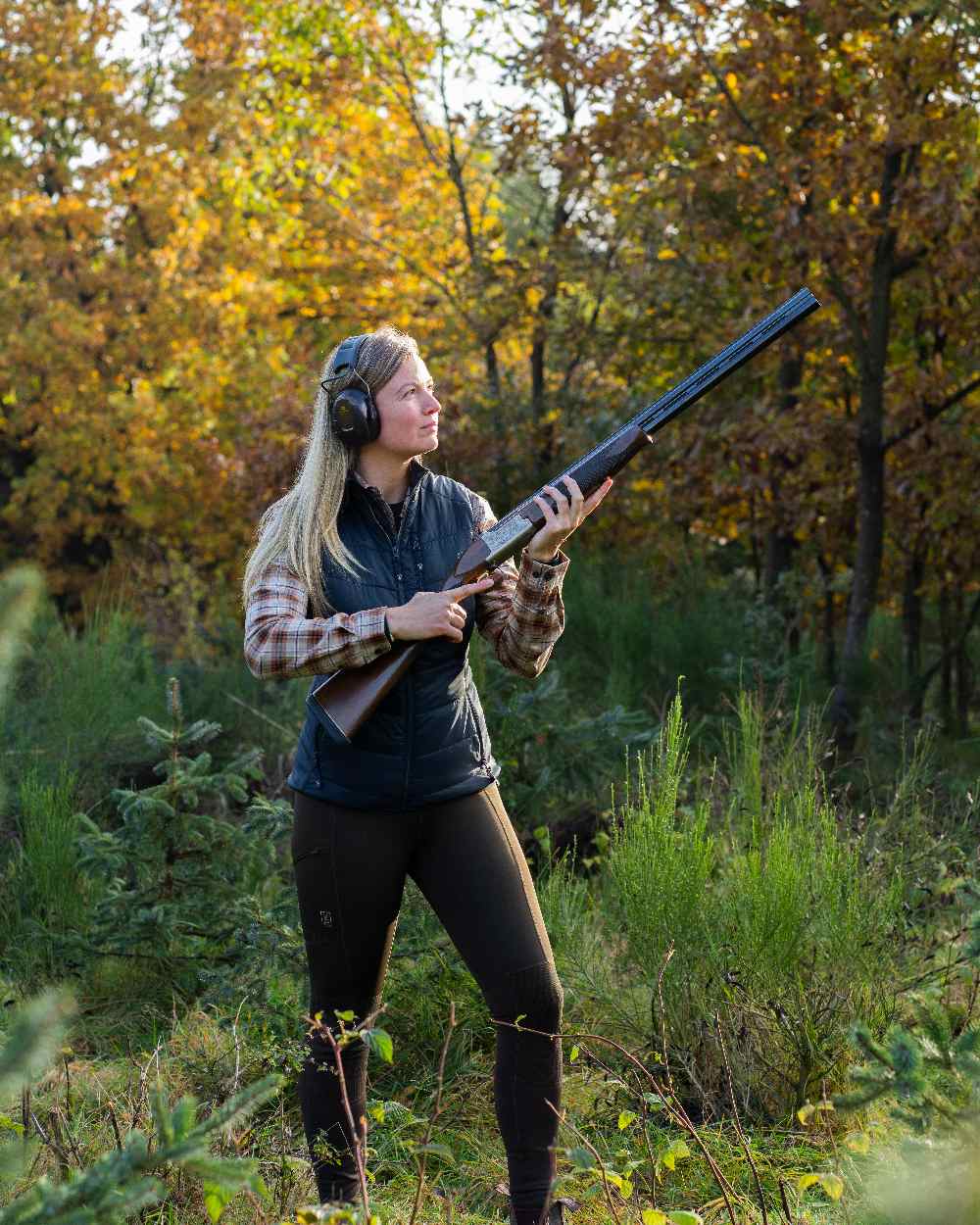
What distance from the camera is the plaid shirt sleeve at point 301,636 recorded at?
3.00 m

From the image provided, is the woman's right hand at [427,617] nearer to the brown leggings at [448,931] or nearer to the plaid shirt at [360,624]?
the plaid shirt at [360,624]

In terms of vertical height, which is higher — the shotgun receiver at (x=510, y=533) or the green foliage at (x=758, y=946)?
the shotgun receiver at (x=510, y=533)

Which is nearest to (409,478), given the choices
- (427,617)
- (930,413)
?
(427,617)

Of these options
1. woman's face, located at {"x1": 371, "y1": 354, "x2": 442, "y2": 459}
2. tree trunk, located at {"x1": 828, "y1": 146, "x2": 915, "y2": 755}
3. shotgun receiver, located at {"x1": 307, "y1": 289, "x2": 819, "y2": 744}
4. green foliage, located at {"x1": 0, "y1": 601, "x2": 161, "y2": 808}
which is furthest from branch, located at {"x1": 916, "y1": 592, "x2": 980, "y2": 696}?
woman's face, located at {"x1": 371, "y1": 354, "x2": 442, "y2": 459}

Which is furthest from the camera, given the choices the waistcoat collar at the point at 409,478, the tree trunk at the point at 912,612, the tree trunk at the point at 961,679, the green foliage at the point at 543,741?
the tree trunk at the point at 912,612

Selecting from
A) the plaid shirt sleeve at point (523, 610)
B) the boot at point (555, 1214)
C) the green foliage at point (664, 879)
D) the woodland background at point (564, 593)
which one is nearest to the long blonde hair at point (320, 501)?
the plaid shirt sleeve at point (523, 610)

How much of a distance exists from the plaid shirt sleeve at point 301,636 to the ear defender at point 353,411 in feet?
1.13

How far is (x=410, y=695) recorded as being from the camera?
10.1 ft

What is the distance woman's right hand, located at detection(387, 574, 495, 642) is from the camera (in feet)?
9.76

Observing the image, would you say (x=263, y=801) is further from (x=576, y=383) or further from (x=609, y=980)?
(x=576, y=383)

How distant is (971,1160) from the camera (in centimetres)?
173

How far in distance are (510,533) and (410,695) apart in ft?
1.30

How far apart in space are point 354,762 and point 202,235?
33.5ft

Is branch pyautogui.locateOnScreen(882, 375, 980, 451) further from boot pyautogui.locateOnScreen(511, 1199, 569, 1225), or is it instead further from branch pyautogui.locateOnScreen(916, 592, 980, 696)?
boot pyautogui.locateOnScreen(511, 1199, 569, 1225)
